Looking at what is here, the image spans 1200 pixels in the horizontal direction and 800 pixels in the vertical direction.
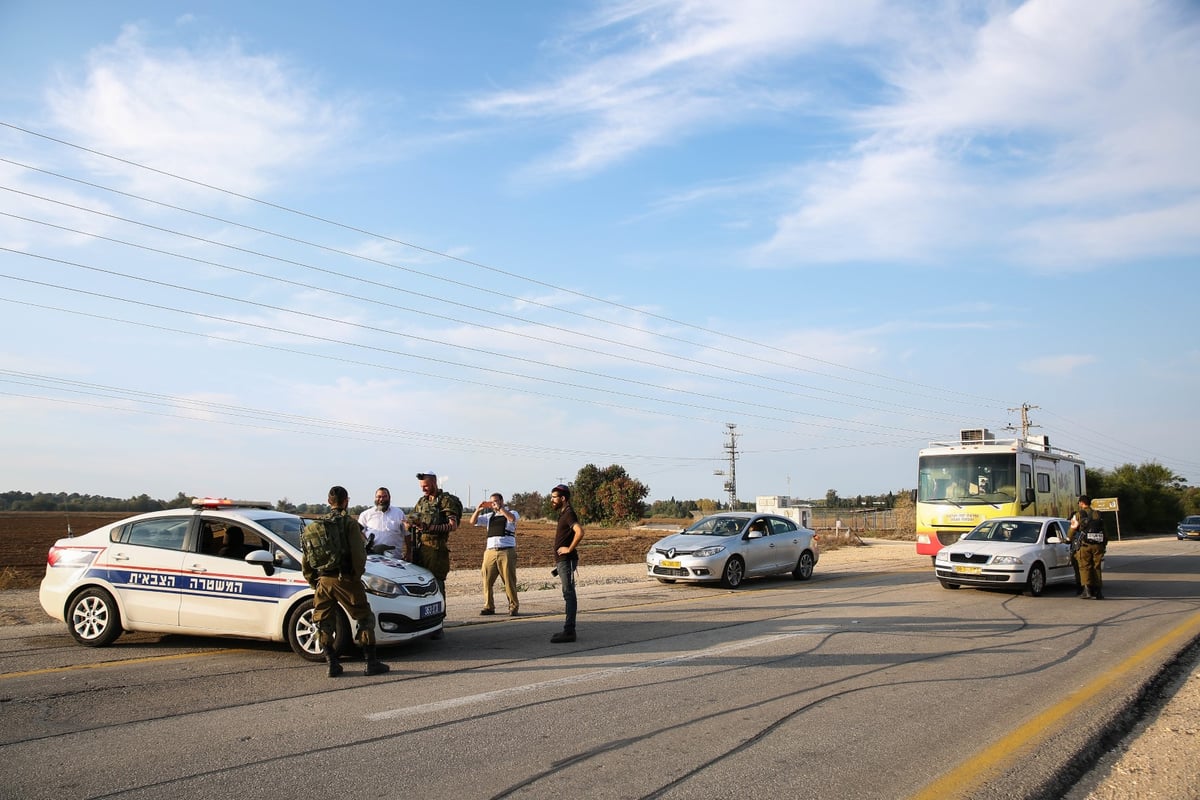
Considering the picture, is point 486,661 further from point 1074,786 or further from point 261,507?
point 1074,786

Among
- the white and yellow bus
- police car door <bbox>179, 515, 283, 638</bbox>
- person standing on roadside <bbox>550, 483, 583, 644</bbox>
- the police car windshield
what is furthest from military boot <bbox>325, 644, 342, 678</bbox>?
the white and yellow bus

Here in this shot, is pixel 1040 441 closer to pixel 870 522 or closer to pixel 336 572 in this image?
pixel 336 572

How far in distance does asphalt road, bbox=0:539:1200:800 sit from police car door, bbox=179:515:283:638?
368 millimetres

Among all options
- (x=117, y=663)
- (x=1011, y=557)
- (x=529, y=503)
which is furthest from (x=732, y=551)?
(x=529, y=503)

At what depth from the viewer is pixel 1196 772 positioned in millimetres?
5477

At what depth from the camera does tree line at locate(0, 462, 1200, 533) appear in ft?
214

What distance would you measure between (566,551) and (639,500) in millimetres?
75673

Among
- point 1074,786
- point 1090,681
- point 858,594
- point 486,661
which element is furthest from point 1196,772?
point 858,594

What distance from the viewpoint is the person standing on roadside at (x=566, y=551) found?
10.1m

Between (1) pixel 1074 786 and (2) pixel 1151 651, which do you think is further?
(2) pixel 1151 651

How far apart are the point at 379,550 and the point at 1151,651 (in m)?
8.89

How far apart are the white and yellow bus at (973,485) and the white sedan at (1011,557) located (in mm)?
3347

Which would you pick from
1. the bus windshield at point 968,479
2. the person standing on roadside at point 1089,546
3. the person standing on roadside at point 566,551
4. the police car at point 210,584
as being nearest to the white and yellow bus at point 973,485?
the bus windshield at point 968,479

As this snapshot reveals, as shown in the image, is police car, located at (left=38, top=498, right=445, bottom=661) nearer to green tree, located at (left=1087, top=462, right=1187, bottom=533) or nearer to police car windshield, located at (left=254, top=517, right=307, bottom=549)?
police car windshield, located at (left=254, top=517, right=307, bottom=549)
